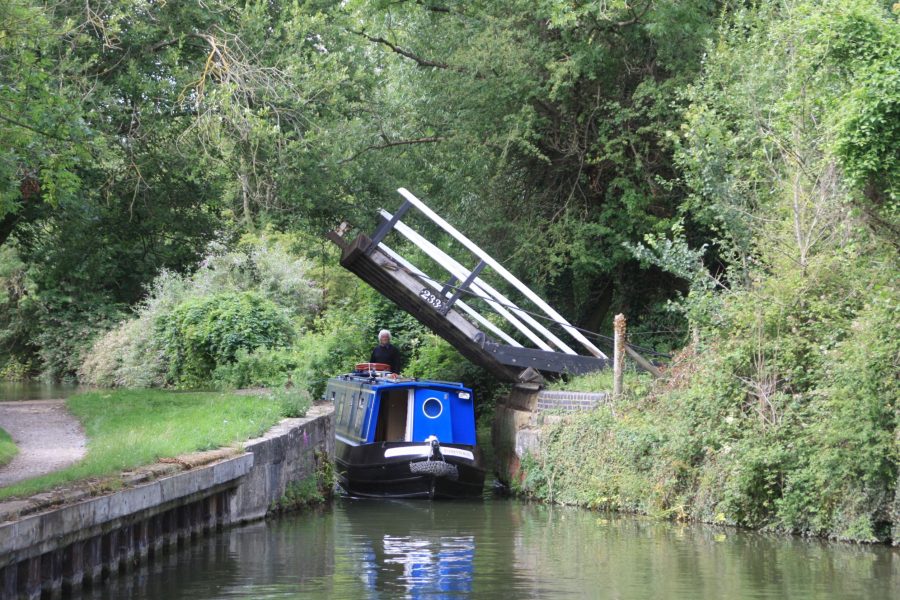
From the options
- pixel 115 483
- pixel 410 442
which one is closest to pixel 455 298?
pixel 410 442

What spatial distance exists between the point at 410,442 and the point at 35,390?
17.0 meters

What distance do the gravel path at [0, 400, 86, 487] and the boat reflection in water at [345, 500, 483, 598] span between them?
3335 millimetres

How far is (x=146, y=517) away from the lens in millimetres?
10898

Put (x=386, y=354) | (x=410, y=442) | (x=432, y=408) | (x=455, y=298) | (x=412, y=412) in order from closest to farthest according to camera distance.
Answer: (x=410, y=442), (x=412, y=412), (x=432, y=408), (x=455, y=298), (x=386, y=354)

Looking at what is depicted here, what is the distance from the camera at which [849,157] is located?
1152cm

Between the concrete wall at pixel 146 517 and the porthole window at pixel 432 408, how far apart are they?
6.78ft

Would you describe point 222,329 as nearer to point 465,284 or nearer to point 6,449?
point 465,284

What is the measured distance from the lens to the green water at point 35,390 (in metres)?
26.8

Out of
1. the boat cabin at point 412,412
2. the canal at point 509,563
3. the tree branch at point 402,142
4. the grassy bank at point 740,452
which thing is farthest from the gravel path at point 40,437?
the tree branch at point 402,142

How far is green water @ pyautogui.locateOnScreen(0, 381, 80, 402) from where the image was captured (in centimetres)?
2676

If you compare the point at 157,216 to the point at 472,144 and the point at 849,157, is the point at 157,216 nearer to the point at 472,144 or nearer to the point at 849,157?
the point at 472,144

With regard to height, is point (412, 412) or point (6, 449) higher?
point (412, 412)

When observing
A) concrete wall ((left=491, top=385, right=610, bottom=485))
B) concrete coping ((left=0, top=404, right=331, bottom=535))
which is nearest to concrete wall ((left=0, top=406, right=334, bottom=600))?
concrete coping ((left=0, top=404, right=331, bottom=535))

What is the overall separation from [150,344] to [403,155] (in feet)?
29.3
